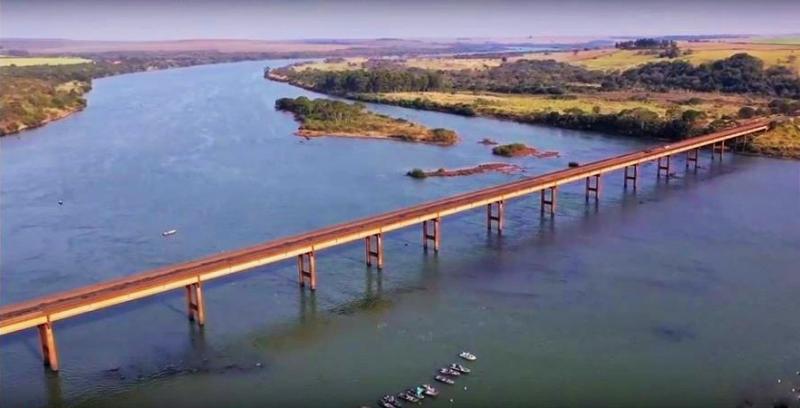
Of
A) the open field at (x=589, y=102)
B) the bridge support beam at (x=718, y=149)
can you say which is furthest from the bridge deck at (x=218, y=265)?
the open field at (x=589, y=102)

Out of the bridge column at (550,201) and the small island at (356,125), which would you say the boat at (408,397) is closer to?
the bridge column at (550,201)

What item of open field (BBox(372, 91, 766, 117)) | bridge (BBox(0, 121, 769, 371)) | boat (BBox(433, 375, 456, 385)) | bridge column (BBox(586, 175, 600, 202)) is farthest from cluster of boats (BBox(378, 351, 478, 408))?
open field (BBox(372, 91, 766, 117))

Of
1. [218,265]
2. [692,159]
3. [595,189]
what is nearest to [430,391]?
[218,265]

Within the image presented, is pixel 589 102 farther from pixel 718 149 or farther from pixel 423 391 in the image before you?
pixel 423 391

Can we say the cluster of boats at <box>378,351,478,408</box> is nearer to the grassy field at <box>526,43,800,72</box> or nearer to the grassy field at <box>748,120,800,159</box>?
the grassy field at <box>748,120,800,159</box>

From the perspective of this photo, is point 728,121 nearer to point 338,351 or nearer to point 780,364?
point 780,364

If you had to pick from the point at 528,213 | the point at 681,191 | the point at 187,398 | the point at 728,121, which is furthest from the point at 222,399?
the point at 728,121
